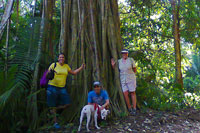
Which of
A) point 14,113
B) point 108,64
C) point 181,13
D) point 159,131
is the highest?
point 181,13

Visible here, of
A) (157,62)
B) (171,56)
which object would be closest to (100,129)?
(157,62)

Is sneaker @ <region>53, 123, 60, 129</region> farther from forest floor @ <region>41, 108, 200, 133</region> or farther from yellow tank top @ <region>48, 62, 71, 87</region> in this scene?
yellow tank top @ <region>48, 62, 71, 87</region>

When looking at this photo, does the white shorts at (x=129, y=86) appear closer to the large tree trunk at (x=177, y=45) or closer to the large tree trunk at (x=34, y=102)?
the large tree trunk at (x=34, y=102)

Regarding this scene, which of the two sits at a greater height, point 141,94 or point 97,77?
point 97,77

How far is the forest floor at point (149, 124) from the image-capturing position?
13.2ft

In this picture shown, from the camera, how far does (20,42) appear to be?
197 inches

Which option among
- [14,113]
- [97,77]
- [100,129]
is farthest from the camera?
[97,77]

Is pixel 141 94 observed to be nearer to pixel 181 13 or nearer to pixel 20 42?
pixel 20 42

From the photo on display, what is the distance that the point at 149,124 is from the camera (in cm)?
437

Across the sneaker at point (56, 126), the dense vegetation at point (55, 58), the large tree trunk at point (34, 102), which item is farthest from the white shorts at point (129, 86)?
the large tree trunk at point (34, 102)

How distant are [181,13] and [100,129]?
21.0 feet

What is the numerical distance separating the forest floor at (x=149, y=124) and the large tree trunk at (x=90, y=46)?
397 mm

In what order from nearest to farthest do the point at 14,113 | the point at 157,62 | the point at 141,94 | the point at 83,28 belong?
the point at 14,113, the point at 83,28, the point at 141,94, the point at 157,62

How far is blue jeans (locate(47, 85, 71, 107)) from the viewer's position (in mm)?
4229
